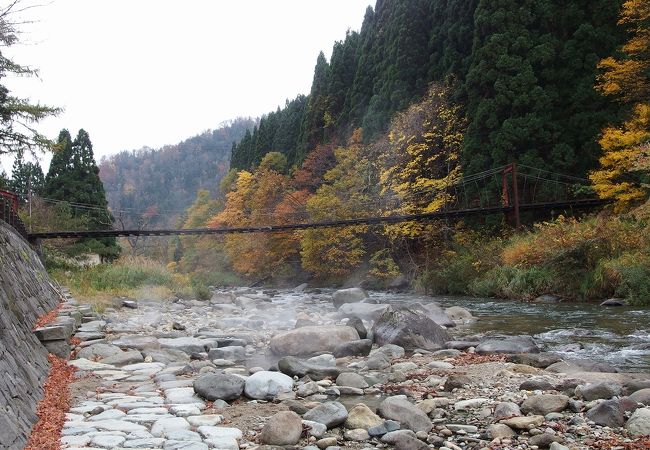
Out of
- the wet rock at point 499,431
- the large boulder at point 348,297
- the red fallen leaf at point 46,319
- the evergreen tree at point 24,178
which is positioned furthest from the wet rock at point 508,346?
the evergreen tree at point 24,178

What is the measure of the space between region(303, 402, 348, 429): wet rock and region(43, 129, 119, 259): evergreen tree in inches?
941

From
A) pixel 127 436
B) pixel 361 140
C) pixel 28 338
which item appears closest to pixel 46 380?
pixel 28 338

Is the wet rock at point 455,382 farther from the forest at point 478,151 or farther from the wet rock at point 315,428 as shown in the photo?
the forest at point 478,151

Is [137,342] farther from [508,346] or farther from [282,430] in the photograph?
[508,346]

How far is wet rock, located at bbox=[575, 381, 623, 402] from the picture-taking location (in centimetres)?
402

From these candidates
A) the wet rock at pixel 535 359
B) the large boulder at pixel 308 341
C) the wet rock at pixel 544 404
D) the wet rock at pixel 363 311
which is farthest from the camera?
the wet rock at pixel 363 311

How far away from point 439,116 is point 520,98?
4.11 m

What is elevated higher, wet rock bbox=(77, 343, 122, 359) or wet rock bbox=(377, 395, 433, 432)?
wet rock bbox=(77, 343, 122, 359)

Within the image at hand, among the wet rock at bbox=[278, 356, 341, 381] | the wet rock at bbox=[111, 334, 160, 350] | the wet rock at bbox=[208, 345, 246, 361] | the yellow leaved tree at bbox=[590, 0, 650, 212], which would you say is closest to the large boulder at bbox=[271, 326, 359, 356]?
the wet rock at bbox=[208, 345, 246, 361]

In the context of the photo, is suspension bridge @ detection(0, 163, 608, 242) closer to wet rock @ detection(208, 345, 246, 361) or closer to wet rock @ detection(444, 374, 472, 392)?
wet rock @ detection(208, 345, 246, 361)

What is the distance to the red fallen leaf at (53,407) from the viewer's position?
9.36 ft

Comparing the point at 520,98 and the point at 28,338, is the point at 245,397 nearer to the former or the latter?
the point at 28,338

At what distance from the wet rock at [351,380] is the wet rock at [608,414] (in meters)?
1.85

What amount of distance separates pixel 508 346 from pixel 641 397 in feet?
8.36
